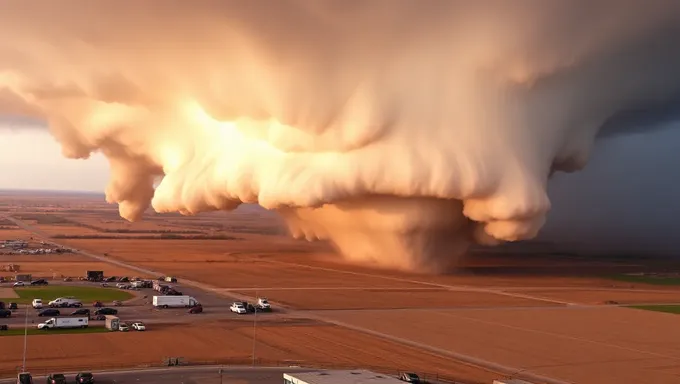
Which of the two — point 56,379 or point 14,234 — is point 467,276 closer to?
point 56,379

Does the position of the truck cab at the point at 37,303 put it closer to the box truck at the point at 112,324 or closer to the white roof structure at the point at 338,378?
the box truck at the point at 112,324

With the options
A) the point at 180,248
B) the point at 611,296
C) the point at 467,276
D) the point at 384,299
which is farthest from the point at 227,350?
the point at 180,248

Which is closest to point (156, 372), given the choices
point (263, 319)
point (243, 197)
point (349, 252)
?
point (263, 319)

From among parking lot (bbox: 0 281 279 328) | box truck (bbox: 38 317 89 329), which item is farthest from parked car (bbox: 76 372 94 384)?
parking lot (bbox: 0 281 279 328)

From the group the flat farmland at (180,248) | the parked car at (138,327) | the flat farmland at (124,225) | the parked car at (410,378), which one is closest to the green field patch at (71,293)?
the parked car at (138,327)

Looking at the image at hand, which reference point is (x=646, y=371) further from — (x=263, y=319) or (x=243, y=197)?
(x=243, y=197)

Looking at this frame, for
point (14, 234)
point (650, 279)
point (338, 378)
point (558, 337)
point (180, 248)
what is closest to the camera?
point (338, 378)
